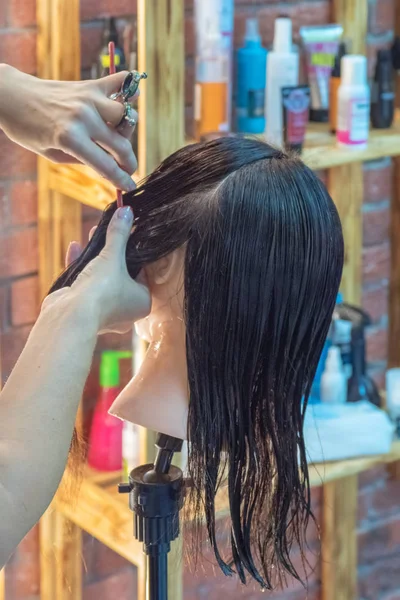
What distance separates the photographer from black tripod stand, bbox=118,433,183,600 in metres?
1.25

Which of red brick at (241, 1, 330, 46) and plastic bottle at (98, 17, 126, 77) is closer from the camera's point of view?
plastic bottle at (98, 17, 126, 77)

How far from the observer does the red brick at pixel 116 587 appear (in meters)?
2.15

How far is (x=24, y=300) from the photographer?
197 centimetres

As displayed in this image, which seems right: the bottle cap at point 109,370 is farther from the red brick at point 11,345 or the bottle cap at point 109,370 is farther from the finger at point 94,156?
the finger at point 94,156

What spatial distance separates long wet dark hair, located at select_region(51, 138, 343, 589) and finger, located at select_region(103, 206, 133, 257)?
0.20 feet

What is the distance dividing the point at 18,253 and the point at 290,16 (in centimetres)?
74

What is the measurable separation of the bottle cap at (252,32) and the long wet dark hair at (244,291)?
2.20ft

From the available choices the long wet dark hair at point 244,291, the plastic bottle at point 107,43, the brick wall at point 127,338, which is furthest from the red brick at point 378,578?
the plastic bottle at point 107,43

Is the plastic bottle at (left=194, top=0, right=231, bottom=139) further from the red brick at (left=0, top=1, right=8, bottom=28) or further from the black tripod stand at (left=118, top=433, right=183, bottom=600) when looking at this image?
the black tripod stand at (left=118, top=433, right=183, bottom=600)

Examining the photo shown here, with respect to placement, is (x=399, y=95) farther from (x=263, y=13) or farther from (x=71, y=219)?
(x=71, y=219)

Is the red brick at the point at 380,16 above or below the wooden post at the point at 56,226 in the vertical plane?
above

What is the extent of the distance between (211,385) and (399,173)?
1234 mm

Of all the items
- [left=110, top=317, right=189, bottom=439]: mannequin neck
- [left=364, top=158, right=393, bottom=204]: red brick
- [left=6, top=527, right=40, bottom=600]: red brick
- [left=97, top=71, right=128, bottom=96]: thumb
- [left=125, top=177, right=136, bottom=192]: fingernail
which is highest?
[left=97, top=71, right=128, bottom=96]: thumb

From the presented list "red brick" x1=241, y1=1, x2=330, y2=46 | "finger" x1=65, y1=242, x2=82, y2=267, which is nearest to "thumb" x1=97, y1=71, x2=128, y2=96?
"finger" x1=65, y1=242, x2=82, y2=267
